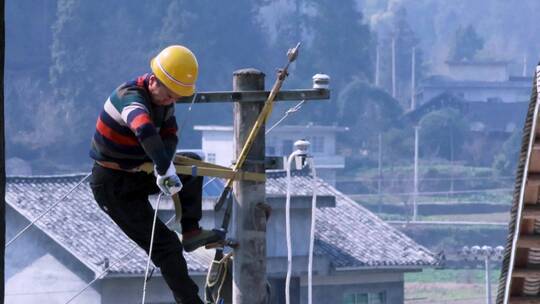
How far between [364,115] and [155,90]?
325 ft

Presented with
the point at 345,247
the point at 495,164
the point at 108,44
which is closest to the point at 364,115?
the point at 495,164

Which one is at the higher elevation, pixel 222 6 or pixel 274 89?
pixel 222 6

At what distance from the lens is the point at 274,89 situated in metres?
11.1

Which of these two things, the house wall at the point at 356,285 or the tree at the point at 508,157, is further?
the tree at the point at 508,157

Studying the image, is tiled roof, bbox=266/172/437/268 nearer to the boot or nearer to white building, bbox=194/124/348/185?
white building, bbox=194/124/348/185

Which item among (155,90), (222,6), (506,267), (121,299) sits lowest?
(121,299)

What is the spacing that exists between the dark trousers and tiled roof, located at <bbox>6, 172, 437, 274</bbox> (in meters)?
22.9

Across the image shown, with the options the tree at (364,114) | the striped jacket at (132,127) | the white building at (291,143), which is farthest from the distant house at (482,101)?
the striped jacket at (132,127)

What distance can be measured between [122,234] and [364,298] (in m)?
6.33

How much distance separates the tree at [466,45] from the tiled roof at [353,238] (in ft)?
324

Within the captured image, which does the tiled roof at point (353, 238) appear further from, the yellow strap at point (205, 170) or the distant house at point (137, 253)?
the yellow strap at point (205, 170)

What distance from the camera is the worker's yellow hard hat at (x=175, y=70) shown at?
1009 centimetres

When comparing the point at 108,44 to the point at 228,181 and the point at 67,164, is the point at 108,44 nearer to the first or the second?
the point at 67,164

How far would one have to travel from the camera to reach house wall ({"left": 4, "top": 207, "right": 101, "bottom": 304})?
36.2 metres
